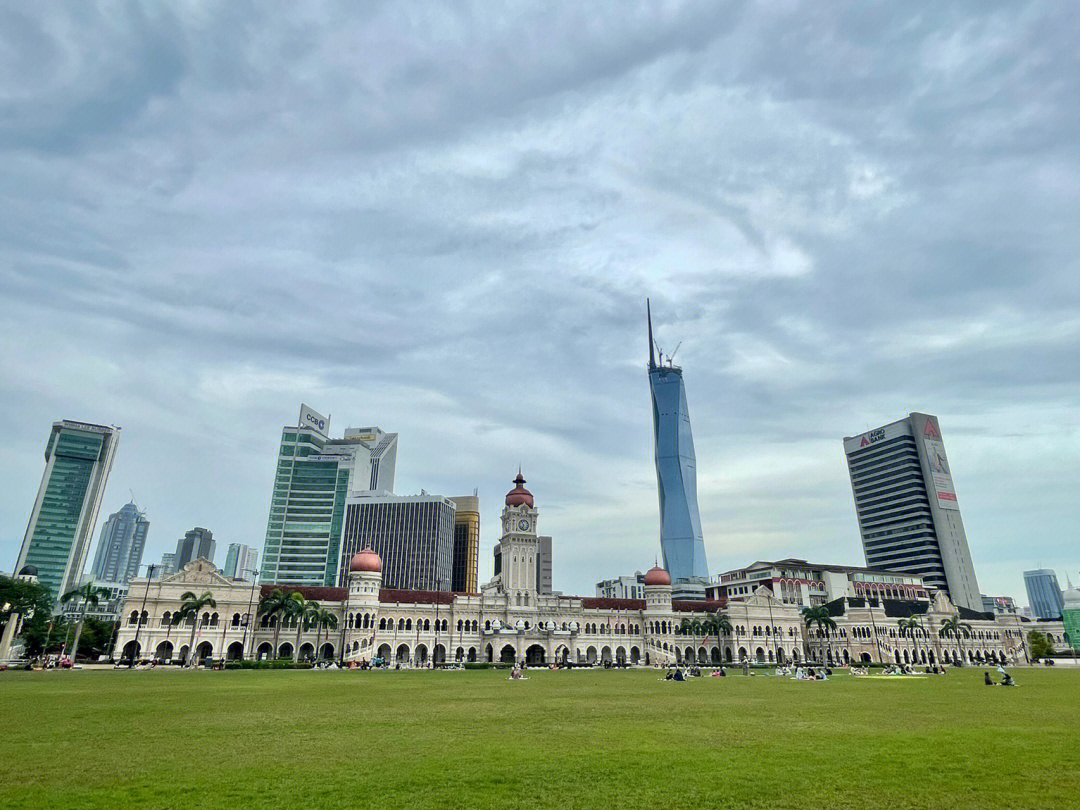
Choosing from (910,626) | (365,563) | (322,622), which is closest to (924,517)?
(910,626)

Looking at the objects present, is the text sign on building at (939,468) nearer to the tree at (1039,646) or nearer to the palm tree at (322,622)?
the tree at (1039,646)

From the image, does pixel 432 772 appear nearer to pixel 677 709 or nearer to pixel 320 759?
pixel 320 759

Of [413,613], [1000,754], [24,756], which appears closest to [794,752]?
[1000,754]

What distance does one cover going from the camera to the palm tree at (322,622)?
9327 cm

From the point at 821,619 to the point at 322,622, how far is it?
261 ft

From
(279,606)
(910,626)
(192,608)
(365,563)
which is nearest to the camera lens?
(192,608)

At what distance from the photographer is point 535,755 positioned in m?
16.1

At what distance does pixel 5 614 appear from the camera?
82375 millimetres

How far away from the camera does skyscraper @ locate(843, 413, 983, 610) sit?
603ft

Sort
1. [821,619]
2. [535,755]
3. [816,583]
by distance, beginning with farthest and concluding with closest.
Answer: [816,583]
[821,619]
[535,755]

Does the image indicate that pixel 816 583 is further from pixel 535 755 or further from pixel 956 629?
pixel 535 755

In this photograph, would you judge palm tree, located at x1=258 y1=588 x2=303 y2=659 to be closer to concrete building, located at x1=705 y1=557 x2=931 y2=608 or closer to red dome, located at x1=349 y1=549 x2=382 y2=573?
red dome, located at x1=349 y1=549 x2=382 y2=573

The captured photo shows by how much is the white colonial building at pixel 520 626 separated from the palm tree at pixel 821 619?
1442mm

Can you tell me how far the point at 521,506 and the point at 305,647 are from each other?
136ft
